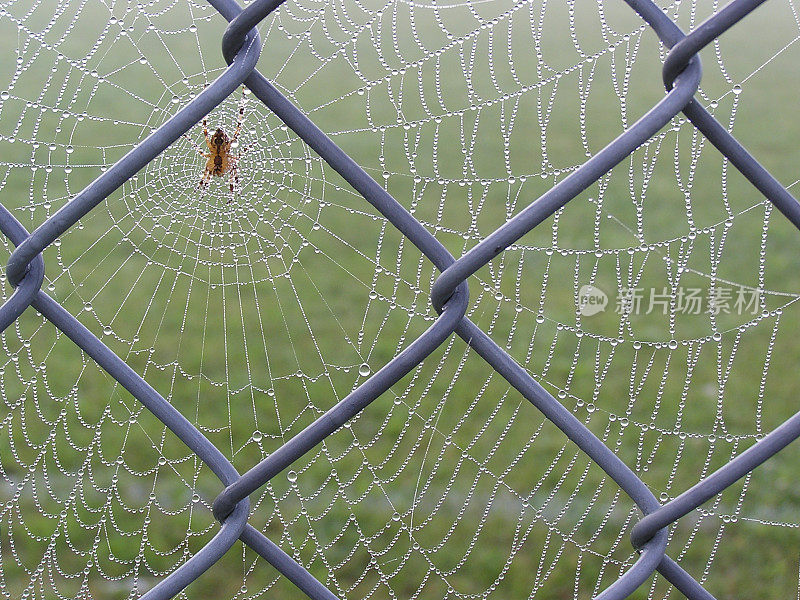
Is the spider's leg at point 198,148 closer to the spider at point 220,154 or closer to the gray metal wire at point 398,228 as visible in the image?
the spider at point 220,154

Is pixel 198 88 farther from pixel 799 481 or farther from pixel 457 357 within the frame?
pixel 799 481

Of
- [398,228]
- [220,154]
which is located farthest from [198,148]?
[398,228]


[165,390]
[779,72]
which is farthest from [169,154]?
[779,72]

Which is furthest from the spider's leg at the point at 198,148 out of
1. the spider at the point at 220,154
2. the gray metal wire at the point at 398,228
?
the gray metal wire at the point at 398,228

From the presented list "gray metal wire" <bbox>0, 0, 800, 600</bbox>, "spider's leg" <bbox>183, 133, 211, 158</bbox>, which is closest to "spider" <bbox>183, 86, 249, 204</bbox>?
"spider's leg" <bbox>183, 133, 211, 158</bbox>

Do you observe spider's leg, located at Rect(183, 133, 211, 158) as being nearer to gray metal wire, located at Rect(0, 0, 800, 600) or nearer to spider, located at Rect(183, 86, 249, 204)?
spider, located at Rect(183, 86, 249, 204)

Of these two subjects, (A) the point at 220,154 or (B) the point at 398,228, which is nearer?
(B) the point at 398,228

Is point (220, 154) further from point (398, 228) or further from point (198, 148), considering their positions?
point (398, 228)
